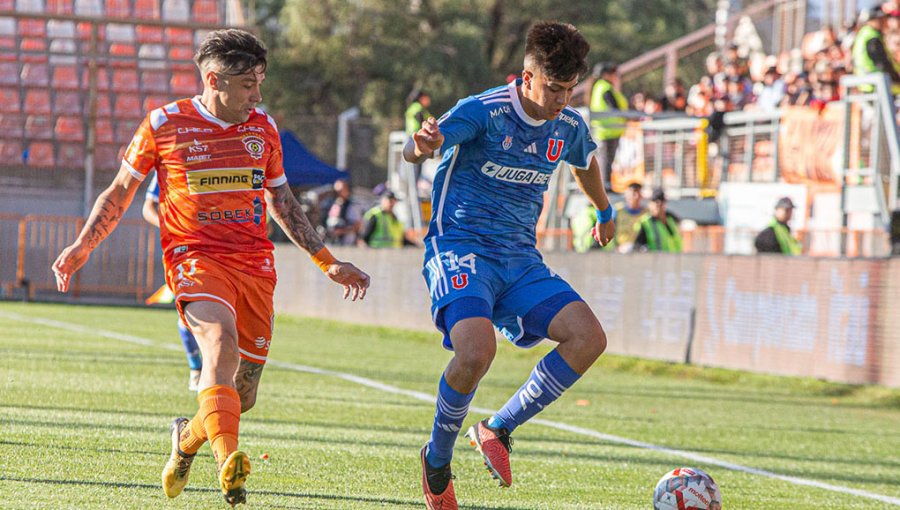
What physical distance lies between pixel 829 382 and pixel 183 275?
29.5ft

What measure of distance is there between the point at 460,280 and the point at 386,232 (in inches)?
647

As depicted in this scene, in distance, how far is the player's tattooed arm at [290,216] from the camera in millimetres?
6551

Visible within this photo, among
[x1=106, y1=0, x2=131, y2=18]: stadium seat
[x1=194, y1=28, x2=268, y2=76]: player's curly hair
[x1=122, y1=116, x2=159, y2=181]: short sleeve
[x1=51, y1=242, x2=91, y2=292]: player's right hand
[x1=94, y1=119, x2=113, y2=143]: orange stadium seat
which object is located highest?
[x1=106, y1=0, x2=131, y2=18]: stadium seat

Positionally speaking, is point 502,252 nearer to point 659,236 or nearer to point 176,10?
point 659,236

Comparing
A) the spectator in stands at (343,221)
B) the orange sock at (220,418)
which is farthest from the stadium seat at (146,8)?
the orange sock at (220,418)

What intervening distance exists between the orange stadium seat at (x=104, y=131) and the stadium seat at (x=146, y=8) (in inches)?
157

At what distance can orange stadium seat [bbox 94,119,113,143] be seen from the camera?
3032 centimetres

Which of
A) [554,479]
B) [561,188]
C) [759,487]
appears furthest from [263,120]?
[561,188]

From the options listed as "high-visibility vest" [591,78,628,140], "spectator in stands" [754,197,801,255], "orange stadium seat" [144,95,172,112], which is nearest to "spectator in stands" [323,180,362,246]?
"high-visibility vest" [591,78,628,140]

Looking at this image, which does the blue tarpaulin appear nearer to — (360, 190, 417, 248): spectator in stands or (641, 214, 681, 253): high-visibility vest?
(360, 190, 417, 248): spectator in stands

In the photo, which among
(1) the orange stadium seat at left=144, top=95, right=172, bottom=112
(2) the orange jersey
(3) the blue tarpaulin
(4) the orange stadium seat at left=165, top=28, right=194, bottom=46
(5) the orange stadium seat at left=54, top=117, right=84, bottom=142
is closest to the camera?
(2) the orange jersey

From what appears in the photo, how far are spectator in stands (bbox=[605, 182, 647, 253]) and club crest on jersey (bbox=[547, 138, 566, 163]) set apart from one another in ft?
34.4

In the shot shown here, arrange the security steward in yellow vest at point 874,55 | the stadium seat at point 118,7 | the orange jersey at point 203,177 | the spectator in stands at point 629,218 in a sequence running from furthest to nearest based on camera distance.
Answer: the stadium seat at point 118,7 → the spectator in stands at point 629,218 → the security steward in yellow vest at point 874,55 → the orange jersey at point 203,177

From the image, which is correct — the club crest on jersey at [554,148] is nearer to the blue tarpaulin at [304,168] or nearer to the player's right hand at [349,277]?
the player's right hand at [349,277]
